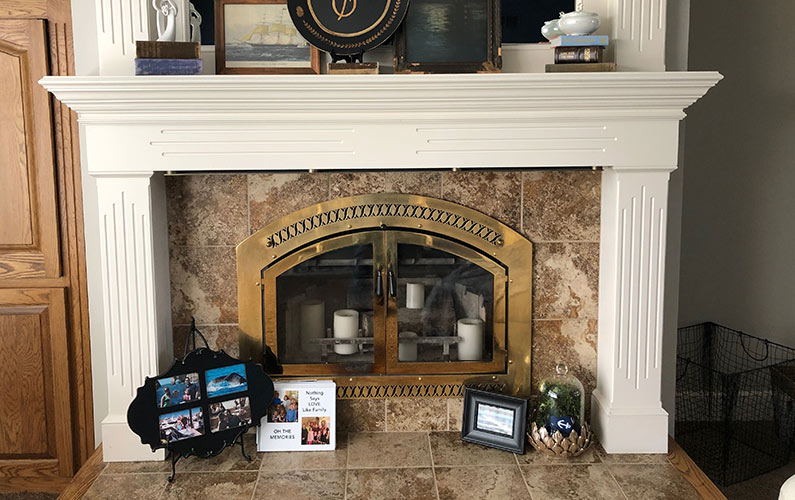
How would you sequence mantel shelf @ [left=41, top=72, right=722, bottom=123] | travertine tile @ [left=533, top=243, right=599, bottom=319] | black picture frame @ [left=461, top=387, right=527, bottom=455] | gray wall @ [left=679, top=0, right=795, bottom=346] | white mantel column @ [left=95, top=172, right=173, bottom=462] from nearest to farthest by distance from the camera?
mantel shelf @ [left=41, top=72, right=722, bottom=123] < white mantel column @ [left=95, top=172, right=173, bottom=462] < black picture frame @ [left=461, top=387, right=527, bottom=455] < travertine tile @ [left=533, top=243, right=599, bottom=319] < gray wall @ [left=679, top=0, right=795, bottom=346]

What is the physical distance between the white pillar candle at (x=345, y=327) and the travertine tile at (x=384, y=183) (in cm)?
38

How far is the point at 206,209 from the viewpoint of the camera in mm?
2293

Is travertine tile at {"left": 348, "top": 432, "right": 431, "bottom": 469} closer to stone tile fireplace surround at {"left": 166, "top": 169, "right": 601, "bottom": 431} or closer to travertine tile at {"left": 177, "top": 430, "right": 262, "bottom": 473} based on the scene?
travertine tile at {"left": 177, "top": 430, "right": 262, "bottom": 473}

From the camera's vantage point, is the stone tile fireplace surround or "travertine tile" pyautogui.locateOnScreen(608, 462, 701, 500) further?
the stone tile fireplace surround

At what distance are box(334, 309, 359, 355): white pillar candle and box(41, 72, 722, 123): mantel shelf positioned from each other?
0.64 meters

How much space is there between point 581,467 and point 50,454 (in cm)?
195

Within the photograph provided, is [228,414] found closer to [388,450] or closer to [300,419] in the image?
[300,419]

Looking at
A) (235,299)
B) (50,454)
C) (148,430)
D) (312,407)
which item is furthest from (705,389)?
(50,454)

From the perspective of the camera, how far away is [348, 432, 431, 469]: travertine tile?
7.11 ft

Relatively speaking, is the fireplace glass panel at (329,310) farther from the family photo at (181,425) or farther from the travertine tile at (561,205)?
the travertine tile at (561,205)

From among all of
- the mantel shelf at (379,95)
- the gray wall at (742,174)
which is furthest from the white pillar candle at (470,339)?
the gray wall at (742,174)

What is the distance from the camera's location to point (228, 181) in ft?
7.49

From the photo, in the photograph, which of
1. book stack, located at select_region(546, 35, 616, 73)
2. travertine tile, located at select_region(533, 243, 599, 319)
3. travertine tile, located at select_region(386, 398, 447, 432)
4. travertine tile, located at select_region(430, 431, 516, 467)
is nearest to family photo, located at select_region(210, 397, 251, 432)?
travertine tile, located at select_region(386, 398, 447, 432)

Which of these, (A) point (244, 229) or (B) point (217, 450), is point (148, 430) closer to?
(B) point (217, 450)
